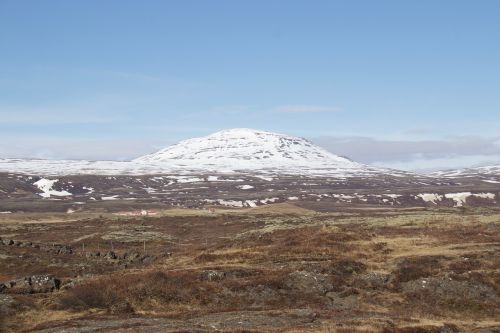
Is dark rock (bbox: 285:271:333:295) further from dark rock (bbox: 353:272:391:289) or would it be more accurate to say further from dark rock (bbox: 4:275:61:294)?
dark rock (bbox: 4:275:61:294)

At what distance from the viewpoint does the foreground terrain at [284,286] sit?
3634cm

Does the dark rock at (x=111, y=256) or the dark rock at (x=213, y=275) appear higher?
the dark rock at (x=213, y=275)

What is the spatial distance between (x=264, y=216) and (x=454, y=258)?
78.6 metres

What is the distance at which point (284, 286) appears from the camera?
45406 millimetres

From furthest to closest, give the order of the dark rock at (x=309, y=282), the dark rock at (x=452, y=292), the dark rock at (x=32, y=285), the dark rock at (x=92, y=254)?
the dark rock at (x=92, y=254)
the dark rock at (x=32, y=285)
the dark rock at (x=309, y=282)
the dark rock at (x=452, y=292)

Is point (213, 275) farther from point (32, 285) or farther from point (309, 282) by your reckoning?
point (32, 285)

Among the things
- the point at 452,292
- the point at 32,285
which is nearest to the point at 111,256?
the point at 32,285

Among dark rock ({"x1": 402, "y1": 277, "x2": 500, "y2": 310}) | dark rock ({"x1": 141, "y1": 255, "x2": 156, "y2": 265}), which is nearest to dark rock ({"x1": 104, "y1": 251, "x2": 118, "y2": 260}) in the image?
dark rock ({"x1": 141, "y1": 255, "x2": 156, "y2": 265})

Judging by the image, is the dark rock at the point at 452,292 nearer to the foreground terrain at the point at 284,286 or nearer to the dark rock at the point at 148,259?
the foreground terrain at the point at 284,286

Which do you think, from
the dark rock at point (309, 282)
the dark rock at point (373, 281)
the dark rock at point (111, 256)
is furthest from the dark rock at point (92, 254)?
the dark rock at point (373, 281)

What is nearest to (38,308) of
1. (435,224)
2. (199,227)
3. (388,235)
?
(388,235)

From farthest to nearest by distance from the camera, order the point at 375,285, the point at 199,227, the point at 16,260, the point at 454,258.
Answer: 1. the point at 199,227
2. the point at 16,260
3. the point at 454,258
4. the point at 375,285

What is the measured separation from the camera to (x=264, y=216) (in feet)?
418

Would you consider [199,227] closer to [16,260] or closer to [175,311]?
[16,260]
